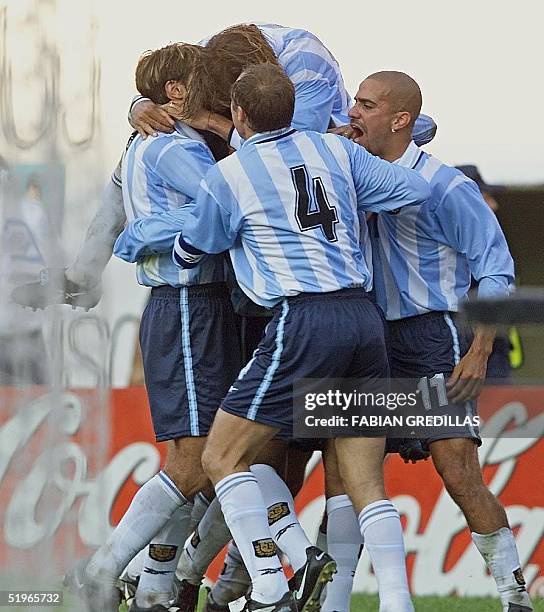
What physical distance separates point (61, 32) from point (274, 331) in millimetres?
820

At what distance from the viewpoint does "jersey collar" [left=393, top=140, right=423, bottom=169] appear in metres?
3.37

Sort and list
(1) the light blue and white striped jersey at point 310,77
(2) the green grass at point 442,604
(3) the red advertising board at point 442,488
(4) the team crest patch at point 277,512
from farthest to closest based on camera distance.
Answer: (3) the red advertising board at point 442,488 < (2) the green grass at point 442,604 < (1) the light blue and white striped jersey at point 310,77 < (4) the team crest patch at point 277,512

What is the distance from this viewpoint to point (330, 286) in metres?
3.03

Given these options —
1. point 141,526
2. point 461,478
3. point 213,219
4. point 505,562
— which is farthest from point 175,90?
point 505,562

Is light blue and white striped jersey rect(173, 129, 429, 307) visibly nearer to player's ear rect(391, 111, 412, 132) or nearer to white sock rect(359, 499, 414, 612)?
player's ear rect(391, 111, 412, 132)

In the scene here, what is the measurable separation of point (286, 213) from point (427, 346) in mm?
589

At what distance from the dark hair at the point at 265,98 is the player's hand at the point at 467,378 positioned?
2.47 ft

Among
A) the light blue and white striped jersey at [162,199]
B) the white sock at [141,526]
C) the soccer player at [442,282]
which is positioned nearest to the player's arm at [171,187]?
the light blue and white striped jersey at [162,199]

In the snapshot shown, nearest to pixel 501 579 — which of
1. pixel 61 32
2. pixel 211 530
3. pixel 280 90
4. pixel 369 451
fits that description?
pixel 369 451

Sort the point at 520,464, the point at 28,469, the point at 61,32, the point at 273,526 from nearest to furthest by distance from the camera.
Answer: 1. the point at 61,32
2. the point at 28,469
3. the point at 273,526
4. the point at 520,464

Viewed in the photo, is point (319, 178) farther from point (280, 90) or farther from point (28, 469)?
point (28, 469)

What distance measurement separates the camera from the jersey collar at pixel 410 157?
11.1 ft

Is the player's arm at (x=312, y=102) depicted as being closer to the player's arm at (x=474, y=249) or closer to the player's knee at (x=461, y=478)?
the player's arm at (x=474, y=249)

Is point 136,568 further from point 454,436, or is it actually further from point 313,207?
point 313,207
